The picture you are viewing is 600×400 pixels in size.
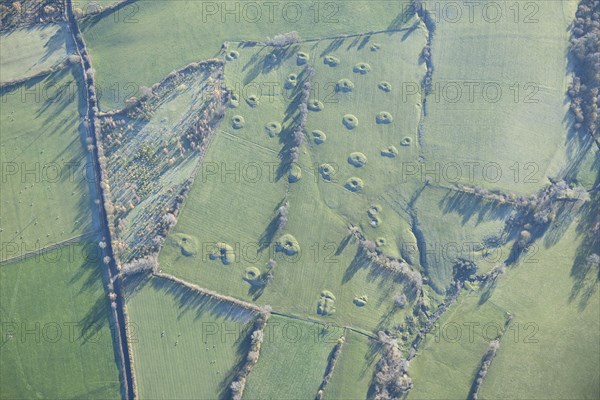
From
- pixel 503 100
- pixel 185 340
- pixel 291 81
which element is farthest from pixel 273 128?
pixel 503 100

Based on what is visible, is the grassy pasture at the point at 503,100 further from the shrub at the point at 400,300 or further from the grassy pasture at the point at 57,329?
the grassy pasture at the point at 57,329

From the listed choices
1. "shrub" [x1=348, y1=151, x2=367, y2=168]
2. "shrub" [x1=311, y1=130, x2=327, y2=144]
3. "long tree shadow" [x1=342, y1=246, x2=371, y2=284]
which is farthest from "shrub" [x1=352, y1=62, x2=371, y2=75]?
"long tree shadow" [x1=342, y1=246, x2=371, y2=284]

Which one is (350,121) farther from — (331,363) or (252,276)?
(331,363)

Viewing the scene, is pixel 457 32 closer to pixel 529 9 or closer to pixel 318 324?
pixel 529 9

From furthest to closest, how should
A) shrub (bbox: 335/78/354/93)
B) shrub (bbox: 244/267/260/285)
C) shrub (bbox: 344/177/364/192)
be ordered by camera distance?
shrub (bbox: 335/78/354/93) < shrub (bbox: 344/177/364/192) < shrub (bbox: 244/267/260/285)

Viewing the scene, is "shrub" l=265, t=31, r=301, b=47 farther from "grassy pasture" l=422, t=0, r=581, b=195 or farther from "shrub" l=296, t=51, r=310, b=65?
"grassy pasture" l=422, t=0, r=581, b=195

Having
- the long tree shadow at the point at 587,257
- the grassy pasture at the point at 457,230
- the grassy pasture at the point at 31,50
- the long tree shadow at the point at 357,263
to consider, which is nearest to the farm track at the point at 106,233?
the grassy pasture at the point at 31,50
